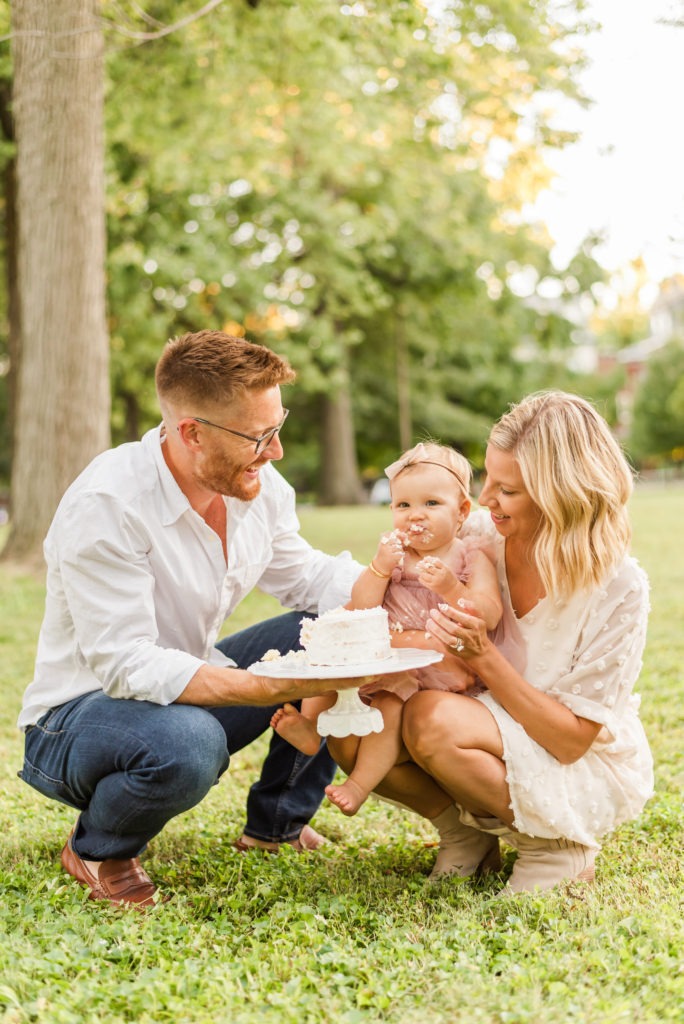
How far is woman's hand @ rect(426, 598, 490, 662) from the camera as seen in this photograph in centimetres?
317

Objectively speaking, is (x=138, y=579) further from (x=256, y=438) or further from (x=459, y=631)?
(x=459, y=631)

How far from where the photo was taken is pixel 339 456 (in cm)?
2792

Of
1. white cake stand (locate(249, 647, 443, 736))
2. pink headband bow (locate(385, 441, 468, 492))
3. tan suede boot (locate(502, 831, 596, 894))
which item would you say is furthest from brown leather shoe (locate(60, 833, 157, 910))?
pink headband bow (locate(385, 441, 468, 492))

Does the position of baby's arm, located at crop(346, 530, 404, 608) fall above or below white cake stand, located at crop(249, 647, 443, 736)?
above

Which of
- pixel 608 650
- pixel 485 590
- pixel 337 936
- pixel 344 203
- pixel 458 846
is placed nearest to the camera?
pixel 337 936

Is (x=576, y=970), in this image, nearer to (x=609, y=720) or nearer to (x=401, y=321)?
(x=609, y=720)

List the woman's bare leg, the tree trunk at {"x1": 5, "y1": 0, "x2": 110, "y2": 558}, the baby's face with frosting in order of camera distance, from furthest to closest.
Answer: the tree trunk at {"x1": 5, "y1": 0, "x2": 110, "y2": 558}, the baby's face with frosting, the woman's bare leg

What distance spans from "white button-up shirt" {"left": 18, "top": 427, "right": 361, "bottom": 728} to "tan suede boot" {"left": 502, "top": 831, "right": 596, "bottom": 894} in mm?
1091

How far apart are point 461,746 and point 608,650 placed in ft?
1.72

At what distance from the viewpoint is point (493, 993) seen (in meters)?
2.56

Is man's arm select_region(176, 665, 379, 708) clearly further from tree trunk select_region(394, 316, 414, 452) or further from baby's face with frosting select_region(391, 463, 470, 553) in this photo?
tree trunk select_region(394, 316, 414, 452)

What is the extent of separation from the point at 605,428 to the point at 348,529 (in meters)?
13.6

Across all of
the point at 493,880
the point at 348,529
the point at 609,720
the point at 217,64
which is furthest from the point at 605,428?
the point at 348,529

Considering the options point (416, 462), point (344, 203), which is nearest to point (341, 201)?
point (344, 203)
